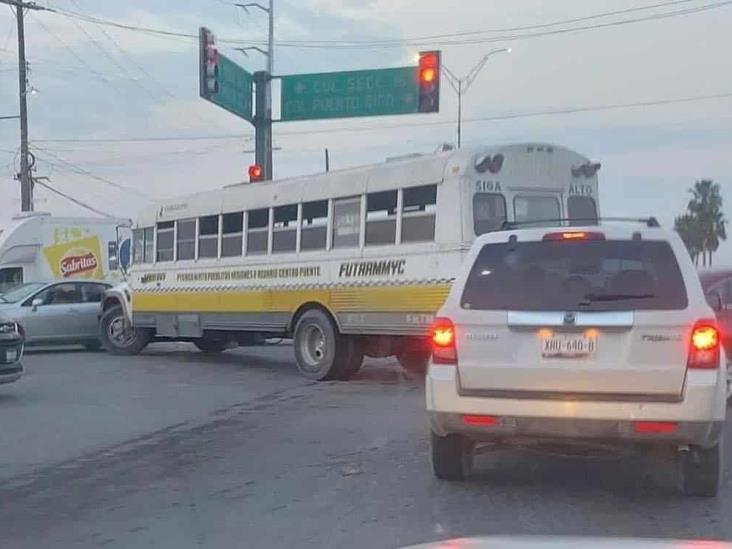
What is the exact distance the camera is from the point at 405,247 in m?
14.6

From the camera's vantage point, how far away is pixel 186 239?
62.2 ft

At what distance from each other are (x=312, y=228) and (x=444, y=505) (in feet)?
30.5

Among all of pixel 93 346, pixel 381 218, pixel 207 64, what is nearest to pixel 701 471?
pixel 381 218

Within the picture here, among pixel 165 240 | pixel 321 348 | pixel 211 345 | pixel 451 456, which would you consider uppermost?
pixel 165 240

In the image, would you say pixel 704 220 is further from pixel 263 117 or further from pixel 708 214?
pixel 263 117

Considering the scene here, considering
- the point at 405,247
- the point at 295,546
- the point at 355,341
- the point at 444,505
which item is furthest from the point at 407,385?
the point at 295,546

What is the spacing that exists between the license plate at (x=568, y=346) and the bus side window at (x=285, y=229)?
9639 mm

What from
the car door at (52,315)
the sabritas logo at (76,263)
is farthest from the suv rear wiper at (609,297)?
the sabritas logo at (76,263)

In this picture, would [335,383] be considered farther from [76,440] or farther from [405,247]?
[76,440]

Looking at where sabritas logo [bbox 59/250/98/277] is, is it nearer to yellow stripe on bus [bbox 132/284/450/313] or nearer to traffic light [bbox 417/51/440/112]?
traffic light [bbox 417/51/440/112]

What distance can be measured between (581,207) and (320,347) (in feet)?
13.7

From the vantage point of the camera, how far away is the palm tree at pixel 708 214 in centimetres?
8144

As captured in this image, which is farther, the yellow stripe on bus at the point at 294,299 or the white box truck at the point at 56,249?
the white box truck at the point at 56,249

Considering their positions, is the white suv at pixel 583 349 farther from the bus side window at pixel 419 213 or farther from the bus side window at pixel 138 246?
the bus side window at pixel 138 246
